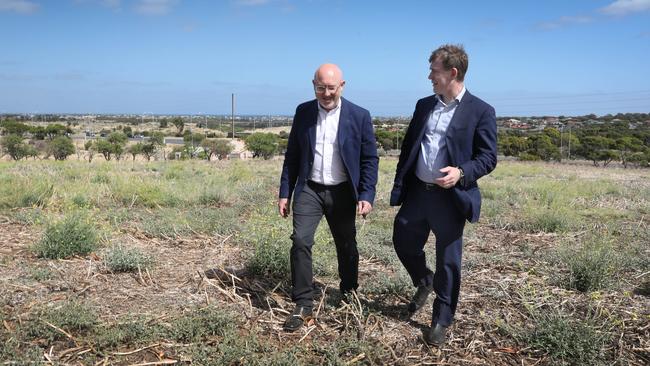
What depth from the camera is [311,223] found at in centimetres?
378

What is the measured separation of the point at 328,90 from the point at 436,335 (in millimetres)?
1815

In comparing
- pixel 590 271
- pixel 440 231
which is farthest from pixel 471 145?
pixel 590 271

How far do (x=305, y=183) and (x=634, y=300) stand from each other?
2906mm

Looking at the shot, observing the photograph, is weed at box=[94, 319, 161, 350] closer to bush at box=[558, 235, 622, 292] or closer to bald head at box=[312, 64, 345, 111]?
bald head at box=[312, 64, 345, 111]

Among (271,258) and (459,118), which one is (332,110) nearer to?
(459,118)

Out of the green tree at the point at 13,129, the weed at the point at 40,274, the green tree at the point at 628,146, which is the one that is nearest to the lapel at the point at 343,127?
the weed at the point at 40,274

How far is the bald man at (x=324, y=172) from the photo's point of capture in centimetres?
374

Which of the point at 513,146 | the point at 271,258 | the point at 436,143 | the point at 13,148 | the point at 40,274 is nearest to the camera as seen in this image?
the point at 436,143

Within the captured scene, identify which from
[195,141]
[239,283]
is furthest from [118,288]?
[195,141]

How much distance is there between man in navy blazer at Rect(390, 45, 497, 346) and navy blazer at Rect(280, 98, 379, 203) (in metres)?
0.25

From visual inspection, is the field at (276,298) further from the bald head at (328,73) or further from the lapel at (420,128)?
the bald head at (328,73)

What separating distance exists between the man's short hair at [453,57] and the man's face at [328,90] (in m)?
0.70

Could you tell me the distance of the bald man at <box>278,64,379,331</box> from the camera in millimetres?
3738

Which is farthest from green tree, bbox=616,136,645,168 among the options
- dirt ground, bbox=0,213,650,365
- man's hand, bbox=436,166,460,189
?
man's hand, bbox=436,166,460,189
